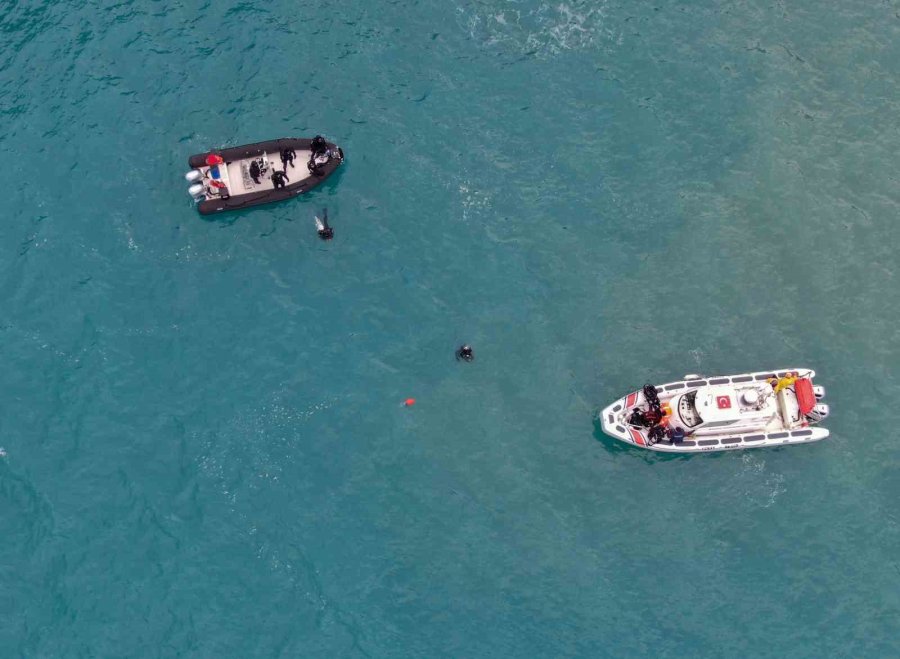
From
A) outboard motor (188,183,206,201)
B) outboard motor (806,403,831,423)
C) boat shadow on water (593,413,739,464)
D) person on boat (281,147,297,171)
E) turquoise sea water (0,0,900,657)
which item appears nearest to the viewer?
turquoise sea water (0,0,900,657)

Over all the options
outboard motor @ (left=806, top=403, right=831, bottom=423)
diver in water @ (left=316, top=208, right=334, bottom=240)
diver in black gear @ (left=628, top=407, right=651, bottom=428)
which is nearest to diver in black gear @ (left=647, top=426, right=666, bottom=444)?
diver in black gear @ (left=628, top=407, right=651, bottom=428)

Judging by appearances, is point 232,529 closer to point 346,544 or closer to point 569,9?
point 346,544

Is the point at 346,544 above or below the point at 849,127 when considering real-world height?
below

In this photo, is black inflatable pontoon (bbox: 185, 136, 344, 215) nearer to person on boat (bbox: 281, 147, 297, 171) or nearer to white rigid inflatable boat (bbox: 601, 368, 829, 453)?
person on boat (bbox: 281, 147, 297, 171)

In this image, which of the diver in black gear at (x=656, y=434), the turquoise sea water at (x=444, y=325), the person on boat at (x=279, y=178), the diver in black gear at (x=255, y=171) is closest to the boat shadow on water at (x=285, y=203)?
the turquoise sea water at (x=444, y=325)

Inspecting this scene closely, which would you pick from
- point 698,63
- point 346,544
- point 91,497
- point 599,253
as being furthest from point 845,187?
point 91,497


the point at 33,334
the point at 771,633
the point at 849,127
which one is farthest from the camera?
the point at 849,127
